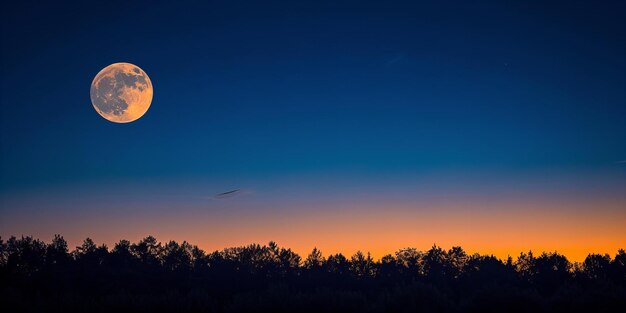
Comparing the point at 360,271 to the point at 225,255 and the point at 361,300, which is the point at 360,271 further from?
the point at 361,300

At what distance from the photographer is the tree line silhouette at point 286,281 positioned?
6203cm

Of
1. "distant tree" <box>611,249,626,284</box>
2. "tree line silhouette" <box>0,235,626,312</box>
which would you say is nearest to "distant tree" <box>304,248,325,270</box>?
"tree line silhouette" <box>0,235,626,312</box>

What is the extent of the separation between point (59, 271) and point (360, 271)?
70574 mm

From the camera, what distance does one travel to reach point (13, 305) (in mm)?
57031

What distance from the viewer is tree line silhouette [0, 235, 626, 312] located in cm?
6203

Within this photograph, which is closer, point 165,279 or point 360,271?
point 165,279

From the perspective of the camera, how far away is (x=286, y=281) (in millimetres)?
110312

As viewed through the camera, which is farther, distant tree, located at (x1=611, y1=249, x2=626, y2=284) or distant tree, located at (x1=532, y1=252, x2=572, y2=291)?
distant tree, located at (x1=611, y1=249, x2=626, y2=284)

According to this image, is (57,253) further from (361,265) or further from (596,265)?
(596,265)

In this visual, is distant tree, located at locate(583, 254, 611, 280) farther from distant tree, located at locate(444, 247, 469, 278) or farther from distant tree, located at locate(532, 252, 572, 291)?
distant tree, located at locate(444, 247, 469, 278)

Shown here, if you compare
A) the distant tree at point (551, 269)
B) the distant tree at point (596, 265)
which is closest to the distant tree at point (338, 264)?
the distant tree at point (551, 269)

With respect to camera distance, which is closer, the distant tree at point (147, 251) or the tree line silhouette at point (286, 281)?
the tree line silhouette at point (286, 281)

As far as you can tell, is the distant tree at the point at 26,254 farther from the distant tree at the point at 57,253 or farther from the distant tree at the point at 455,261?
the distant tree at the point at 455,261

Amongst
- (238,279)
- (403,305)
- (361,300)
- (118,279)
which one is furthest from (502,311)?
(118,279)
